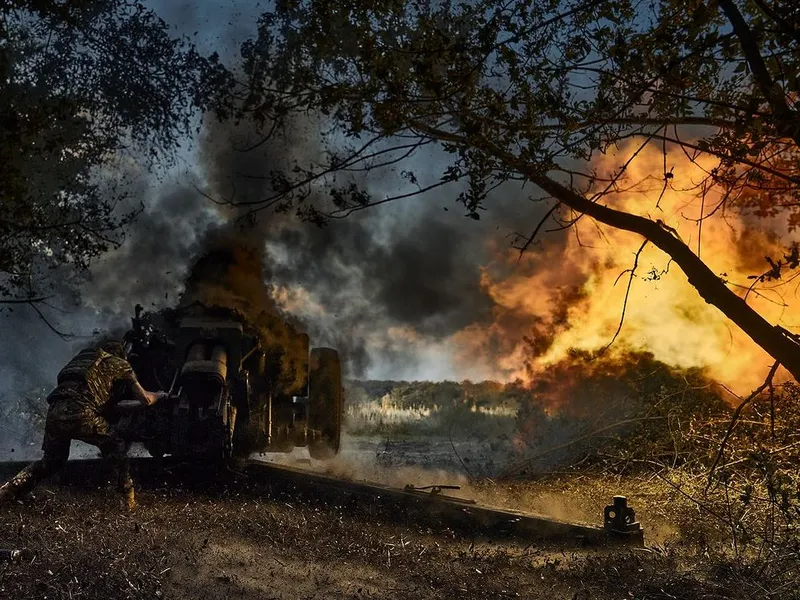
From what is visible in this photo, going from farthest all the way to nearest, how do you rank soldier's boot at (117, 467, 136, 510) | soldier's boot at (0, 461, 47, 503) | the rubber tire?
the rubber tire < soldier's boot at (117, 467, 136, 510) < soldier's boot at (0, 461, 47, 503)

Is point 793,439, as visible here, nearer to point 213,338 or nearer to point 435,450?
point 435,450

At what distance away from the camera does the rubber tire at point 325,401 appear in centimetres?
1058

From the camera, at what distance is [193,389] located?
8.31 m

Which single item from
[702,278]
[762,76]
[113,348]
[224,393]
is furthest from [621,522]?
[113,348]

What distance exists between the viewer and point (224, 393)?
827cm

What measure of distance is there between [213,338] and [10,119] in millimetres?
3295

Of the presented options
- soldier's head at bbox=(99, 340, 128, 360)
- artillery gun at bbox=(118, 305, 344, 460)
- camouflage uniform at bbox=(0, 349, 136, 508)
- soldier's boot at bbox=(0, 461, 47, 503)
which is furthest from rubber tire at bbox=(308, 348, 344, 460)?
soldier's boot at bbox=(0, 461, 47, 503)

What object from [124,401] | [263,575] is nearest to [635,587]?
[263,575]

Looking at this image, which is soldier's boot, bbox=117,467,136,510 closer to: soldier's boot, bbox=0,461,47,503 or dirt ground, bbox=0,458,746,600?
dirt ground, bbox=0,458,746,600

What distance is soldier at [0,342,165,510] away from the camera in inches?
280

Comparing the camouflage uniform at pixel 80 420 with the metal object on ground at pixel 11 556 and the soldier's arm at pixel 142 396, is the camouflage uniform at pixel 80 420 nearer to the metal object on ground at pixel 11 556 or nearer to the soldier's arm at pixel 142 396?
the soldier's arm at pixel 142 396

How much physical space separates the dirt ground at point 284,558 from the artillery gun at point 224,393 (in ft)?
2.62

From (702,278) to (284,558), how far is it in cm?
434

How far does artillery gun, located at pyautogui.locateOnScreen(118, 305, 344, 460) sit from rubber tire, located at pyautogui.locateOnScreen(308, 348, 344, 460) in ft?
0.05
